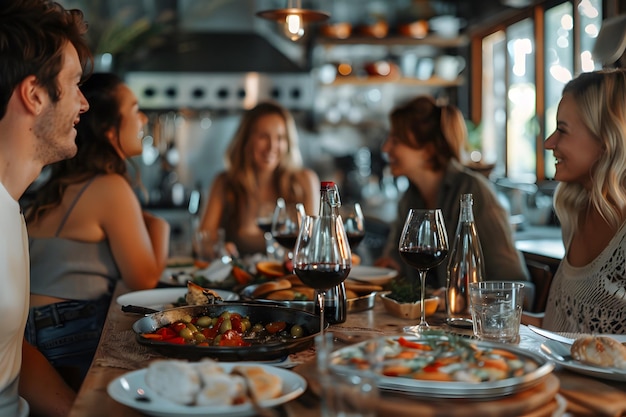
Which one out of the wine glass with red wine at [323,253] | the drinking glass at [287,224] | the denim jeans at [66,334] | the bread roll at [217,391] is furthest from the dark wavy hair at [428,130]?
the bread roll at [217,391]

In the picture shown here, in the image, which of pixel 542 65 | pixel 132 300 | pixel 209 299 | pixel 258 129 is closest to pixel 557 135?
pixel 209 299

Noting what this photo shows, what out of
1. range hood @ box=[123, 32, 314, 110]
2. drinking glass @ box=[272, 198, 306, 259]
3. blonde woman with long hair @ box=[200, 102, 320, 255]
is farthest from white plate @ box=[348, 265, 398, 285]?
range hood @ box=[123, 32, 314, 110]

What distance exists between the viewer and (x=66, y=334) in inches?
94.0

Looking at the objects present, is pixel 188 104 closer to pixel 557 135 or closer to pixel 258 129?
pixel 258 129

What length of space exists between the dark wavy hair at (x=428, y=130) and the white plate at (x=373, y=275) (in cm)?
73

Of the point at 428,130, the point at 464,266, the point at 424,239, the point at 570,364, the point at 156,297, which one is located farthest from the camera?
the point at 428,130

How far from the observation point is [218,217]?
399 cm

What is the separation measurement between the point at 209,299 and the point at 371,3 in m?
5.01

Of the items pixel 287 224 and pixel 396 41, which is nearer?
pixel 287 224

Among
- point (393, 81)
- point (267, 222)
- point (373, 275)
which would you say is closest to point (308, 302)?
point (373, 275)

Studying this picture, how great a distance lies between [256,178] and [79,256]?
1685mm

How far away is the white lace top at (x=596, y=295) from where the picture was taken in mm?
1924

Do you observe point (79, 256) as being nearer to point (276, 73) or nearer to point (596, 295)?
point (596, 295)

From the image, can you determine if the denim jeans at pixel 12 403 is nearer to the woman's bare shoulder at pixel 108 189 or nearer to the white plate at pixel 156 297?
the white plate at pixel 156 297
